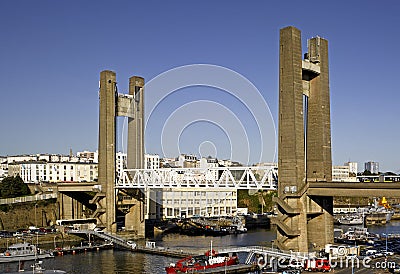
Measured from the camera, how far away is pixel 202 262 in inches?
1547

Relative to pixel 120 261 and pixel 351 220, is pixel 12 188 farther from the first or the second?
pixel 351 220

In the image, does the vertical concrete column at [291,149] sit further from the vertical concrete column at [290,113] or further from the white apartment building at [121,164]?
the white apartment building at [121,164]

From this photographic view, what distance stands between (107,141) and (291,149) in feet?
84.8

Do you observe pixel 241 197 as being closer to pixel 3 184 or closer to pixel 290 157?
pixel 3 184

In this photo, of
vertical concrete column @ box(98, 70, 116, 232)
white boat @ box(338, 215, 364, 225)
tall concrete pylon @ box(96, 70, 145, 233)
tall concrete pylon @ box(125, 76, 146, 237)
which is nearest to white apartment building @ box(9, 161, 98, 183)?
tall concrete pylon @ box(125, 76, 146, 237)

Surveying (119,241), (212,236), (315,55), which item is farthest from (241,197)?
(315,55)

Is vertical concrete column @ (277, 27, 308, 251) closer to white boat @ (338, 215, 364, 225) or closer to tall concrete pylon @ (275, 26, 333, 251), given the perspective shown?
tall concrete pylon @ (275, 26, 333, 251)

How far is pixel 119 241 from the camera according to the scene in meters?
53.1

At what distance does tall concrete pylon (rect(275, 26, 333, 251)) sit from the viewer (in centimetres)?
3916

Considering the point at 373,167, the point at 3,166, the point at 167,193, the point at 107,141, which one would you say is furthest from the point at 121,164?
the point at 373,167

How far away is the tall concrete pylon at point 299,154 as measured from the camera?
3916 cm

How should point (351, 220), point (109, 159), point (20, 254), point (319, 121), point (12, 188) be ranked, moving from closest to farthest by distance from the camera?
point (319, 121) < point (20, 254) < point (109, 159) < point (12, 188) < point (351, 220)

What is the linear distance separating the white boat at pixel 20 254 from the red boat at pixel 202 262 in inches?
516

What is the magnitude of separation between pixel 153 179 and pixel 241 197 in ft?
134
